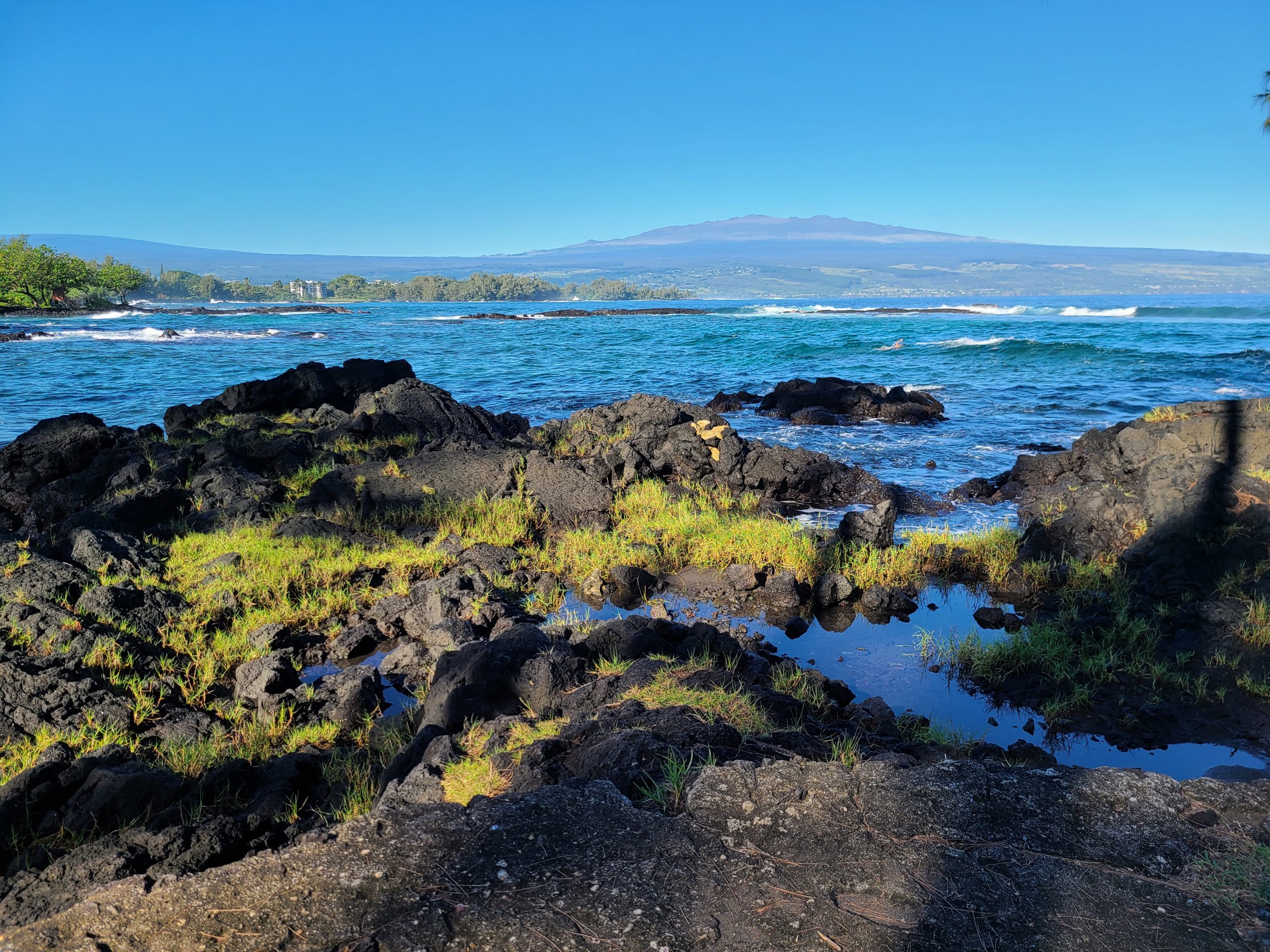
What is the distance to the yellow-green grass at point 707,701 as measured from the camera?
427 cm

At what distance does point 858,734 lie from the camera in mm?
4445

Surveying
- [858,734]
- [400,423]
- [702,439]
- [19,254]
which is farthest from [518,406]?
[19,254]

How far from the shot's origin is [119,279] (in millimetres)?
80625

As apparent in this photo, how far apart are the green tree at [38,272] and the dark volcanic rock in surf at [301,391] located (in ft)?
218

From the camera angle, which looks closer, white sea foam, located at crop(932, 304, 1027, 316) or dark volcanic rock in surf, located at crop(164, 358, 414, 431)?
dark volcanic rock in surf, located at crop(164, 358, 414, 431)

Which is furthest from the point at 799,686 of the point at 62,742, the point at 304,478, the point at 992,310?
the point at 992,310

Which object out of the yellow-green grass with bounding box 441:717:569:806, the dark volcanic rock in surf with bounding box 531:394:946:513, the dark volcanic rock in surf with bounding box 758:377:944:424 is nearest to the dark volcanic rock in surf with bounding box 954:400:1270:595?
the dark volcanic rock in surf with bounding box 531:394:946:513

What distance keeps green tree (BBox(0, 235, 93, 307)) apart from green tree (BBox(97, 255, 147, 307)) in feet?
19.2

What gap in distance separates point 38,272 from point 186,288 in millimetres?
77049

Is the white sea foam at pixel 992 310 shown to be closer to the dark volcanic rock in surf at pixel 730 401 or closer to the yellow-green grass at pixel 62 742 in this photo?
the dark volcanic rock in surf at pixel 730 401

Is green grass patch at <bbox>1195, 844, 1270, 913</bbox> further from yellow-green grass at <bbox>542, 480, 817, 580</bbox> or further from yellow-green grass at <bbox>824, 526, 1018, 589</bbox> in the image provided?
yellow-green grass at <bbox>542, 480, 817, 580</bbox>

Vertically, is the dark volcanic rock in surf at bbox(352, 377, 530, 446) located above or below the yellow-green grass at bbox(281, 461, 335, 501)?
above

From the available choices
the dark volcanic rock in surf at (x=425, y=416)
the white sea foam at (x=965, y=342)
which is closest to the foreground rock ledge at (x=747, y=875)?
the dark volcanic rock in surf at (x=425, y=416)

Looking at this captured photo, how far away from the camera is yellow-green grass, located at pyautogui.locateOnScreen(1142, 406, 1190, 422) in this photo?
12.0m
